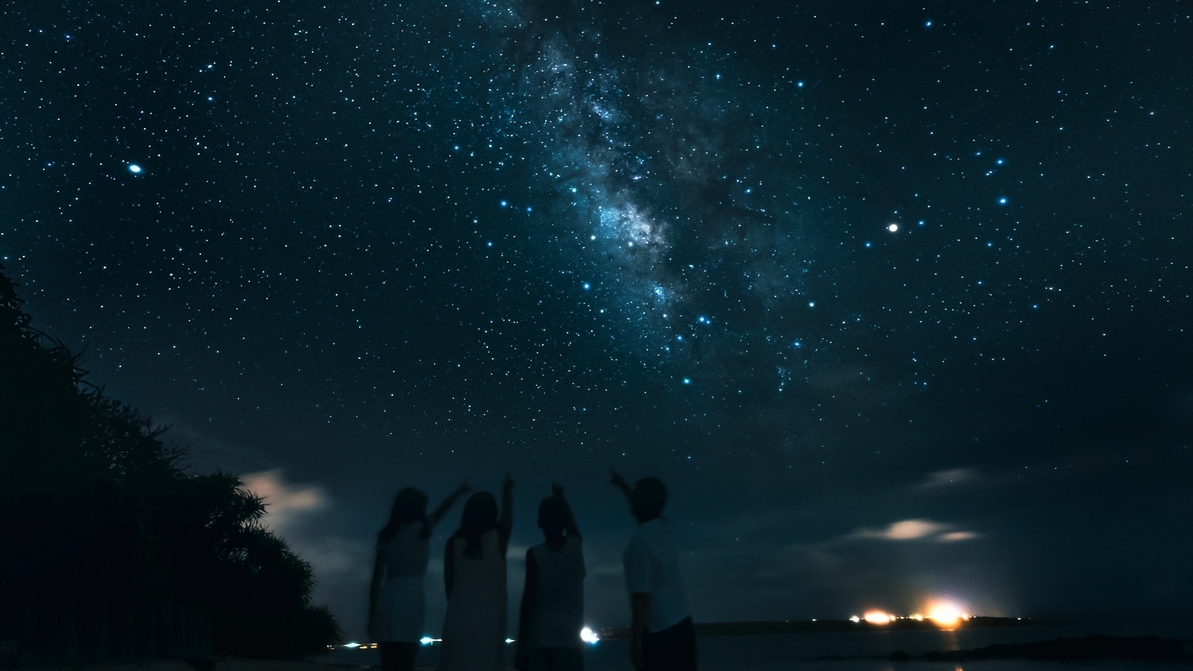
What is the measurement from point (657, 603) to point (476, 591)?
1258 mm

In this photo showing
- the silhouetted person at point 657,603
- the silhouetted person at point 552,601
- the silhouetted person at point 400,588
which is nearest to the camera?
the silhouetted person at point 657,603

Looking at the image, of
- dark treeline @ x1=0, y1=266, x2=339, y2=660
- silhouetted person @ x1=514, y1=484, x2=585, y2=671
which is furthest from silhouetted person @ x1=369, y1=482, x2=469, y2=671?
dark treeline @ x1=0, y1=266, x2=339, y2=660

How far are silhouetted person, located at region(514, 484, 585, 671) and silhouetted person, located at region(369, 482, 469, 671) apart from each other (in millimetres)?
1164

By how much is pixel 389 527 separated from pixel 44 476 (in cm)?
1187

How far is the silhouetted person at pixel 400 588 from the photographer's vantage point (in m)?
5.19

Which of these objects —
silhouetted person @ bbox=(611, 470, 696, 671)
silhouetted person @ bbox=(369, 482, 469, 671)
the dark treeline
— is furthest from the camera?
the dark treeline

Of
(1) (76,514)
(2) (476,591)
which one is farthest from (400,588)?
(1) (76,514)

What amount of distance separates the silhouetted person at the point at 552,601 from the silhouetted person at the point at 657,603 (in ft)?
1.54

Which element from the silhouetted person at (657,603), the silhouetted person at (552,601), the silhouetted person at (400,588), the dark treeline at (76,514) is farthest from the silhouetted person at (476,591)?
the dark treeline at (76,514)

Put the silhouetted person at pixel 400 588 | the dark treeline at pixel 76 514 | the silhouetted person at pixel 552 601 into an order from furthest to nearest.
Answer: the dark treeline at pixel 76 514 → the silhouetted person at pixel 400 588 → the silhouetted person at pixel 552 601

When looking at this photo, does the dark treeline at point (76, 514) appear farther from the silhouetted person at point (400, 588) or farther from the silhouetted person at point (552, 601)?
the silhouetted person at point (552, 601)

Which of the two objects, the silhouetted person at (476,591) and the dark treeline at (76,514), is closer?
the silhouetted person at (476,591)

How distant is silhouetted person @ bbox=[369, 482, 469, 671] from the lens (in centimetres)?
519

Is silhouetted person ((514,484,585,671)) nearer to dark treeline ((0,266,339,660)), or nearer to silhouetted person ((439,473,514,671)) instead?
silhouetted person ((439,473,514,671))
